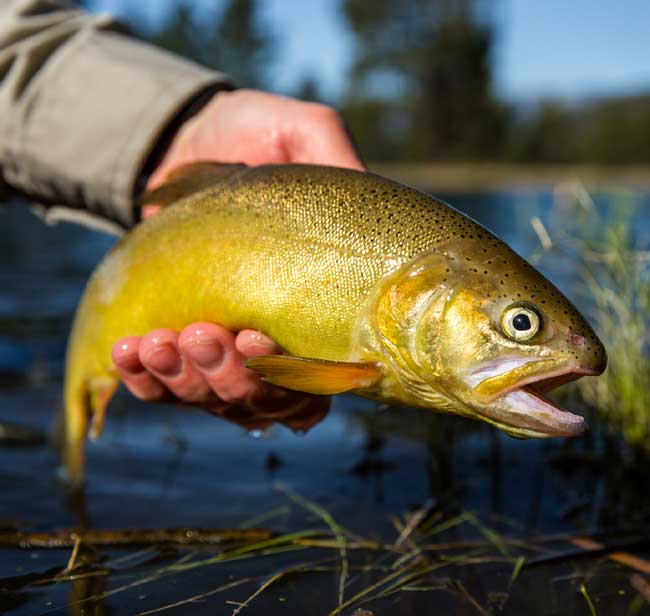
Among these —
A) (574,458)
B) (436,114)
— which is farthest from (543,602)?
(436,114)

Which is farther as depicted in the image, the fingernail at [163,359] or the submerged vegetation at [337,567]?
the fingernail at [163,359]

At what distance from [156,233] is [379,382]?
1.03 m

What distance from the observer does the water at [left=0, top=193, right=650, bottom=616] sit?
262 cm

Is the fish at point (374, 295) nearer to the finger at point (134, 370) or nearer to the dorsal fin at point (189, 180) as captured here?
the dorsal fin at point (189, 180)

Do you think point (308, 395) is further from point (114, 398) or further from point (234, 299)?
point (114, 398)

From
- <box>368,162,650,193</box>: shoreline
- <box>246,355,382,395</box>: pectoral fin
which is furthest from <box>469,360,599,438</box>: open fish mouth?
<box>368,162,650,193</box>: shoreline

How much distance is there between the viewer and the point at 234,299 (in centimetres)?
273

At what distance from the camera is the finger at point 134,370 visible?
119 inches

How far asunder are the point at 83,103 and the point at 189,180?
1.30 m

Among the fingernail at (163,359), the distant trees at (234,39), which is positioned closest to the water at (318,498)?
the fingernail at (163,359)

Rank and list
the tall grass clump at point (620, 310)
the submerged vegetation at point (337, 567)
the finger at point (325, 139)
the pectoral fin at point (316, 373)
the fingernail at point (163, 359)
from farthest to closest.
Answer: the tall grass clump at point (620, 310)
the finger at point (325, 139)
the fingernail at point (163, 359)
the submerged vegetation at point (337, 567)
the pectoral fin at point (316, 373)

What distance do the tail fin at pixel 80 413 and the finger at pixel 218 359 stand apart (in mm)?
571

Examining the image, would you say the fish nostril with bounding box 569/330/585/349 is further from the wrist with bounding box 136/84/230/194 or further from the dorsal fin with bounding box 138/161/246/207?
the wrist with bounding box 136/84/230/194

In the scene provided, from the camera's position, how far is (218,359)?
114 inches
